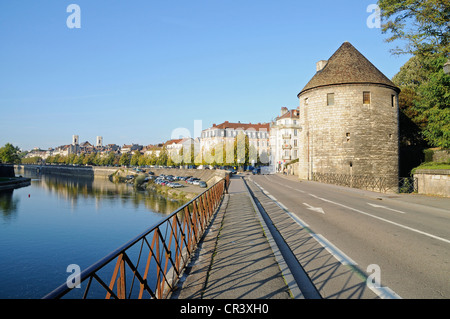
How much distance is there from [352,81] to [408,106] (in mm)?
12919

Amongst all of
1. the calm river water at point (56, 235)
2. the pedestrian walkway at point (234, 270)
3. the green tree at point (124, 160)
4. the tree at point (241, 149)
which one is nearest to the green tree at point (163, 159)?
the green tree at point (124, 160)

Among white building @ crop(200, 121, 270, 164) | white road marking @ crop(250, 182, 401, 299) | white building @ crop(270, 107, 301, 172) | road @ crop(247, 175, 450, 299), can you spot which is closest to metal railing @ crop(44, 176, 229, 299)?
white road marking @ crop(250, 182, 401, 299)

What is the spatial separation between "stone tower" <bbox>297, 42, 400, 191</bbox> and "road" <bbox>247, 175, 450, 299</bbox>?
17297mm

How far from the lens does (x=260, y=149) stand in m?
91.0

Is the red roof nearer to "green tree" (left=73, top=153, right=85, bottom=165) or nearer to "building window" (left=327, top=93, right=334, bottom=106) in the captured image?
"building window" (left=327, top=93, right=334, bottom=106)

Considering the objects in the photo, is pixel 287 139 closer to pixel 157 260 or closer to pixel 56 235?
pixel 56 235

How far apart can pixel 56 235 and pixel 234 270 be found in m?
23.9

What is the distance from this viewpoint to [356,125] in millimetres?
29109

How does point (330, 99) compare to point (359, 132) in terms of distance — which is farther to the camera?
point (330, 99)

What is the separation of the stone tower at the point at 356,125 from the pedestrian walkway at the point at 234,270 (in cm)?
2466

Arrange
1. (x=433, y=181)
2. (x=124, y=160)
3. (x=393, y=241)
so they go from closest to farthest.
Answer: (x=393, y=241) → (x=433, y=181) → (x=124, y=160)

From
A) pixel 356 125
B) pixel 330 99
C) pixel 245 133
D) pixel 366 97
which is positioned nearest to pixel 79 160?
pixel 245 133
